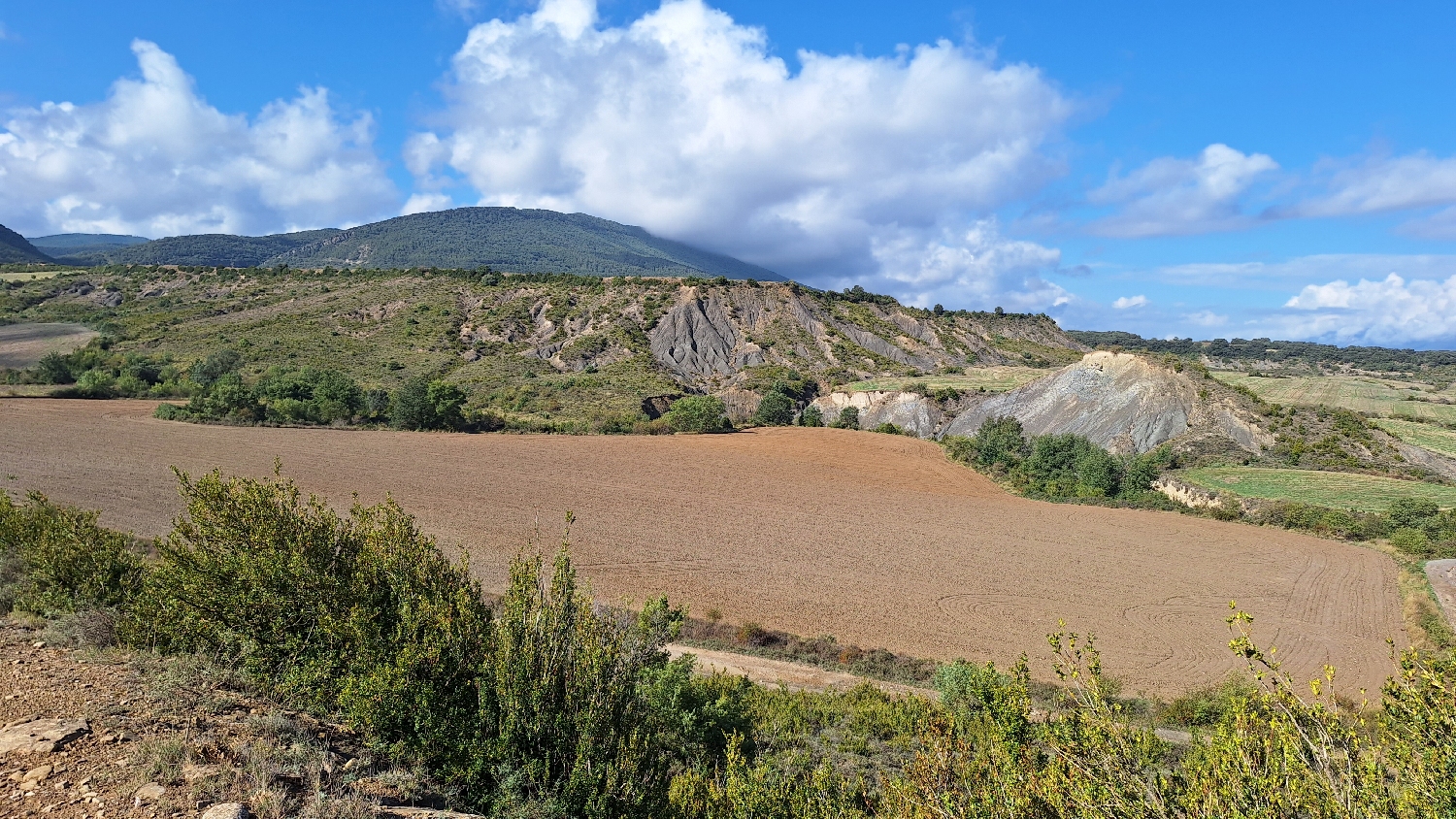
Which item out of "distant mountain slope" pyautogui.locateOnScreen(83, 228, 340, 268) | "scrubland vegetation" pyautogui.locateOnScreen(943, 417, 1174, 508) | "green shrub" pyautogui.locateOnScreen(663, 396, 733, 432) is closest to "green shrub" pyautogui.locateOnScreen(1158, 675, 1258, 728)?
"scrubland vegetation" pyautogui.locateOnScreen(943, 417, 1174, 508)

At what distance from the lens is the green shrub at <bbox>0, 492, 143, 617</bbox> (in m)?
9.40

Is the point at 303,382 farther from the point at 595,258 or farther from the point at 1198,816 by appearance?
the point at 595,258

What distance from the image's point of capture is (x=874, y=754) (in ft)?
37.1

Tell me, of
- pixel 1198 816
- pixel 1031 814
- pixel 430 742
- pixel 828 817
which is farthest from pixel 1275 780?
pixel 430 742

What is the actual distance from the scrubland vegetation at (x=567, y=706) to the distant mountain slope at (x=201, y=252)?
181 meters

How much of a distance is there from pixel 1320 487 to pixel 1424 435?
48.6ft

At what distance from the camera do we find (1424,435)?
4138 cm

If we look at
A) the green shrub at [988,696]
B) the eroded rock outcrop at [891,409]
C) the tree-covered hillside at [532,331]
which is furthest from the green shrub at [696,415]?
the green shrub at [988,696]

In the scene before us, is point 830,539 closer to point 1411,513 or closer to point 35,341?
point 1411,513

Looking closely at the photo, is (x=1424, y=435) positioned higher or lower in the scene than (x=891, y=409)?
lower

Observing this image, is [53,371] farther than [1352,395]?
No

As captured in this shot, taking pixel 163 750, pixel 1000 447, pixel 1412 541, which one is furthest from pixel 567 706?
pixel 1000 447

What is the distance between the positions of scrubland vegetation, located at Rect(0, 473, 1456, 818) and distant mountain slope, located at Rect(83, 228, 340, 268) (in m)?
181

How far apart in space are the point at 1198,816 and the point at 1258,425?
1923 inches
